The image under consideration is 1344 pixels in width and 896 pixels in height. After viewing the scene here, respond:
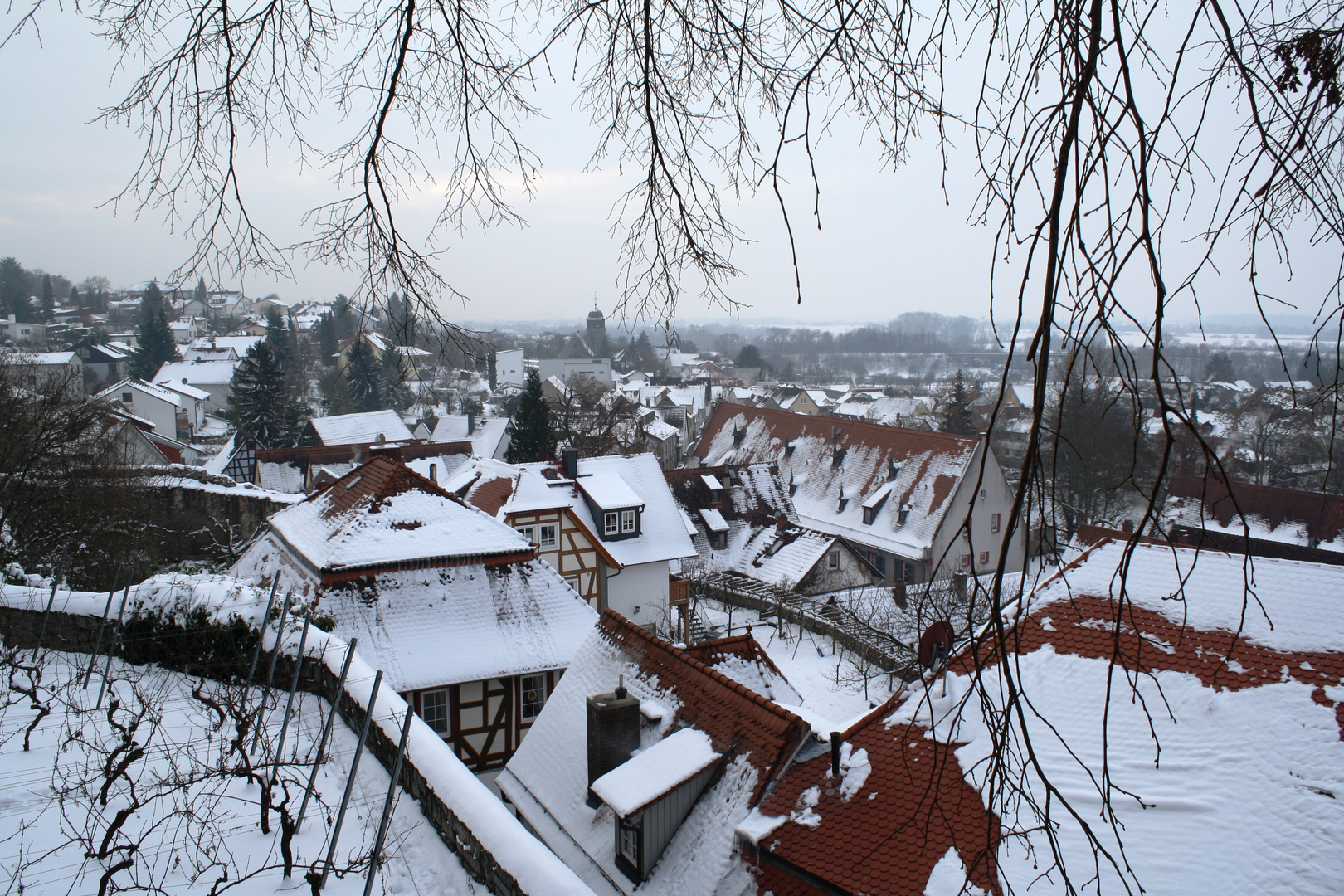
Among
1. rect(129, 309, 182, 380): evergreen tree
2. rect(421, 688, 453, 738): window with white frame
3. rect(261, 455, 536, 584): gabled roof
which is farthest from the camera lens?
rect(129, 309, 182, 380): evergreen tree

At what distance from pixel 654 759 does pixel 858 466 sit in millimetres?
21622

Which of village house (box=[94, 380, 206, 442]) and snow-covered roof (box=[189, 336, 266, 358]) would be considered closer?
village house (box=[94, 380, 206, 442])

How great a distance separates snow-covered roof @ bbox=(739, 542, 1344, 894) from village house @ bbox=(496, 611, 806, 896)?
1.63 ft

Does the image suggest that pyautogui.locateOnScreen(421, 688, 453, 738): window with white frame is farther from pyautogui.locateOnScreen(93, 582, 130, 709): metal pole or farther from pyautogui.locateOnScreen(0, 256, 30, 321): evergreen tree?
pyautogui.locateOnScreen(0, 256, 30, 321): evergreen tree

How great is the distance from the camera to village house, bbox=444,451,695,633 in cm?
1864

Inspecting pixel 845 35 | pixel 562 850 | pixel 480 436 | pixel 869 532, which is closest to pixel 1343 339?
pixel 845 35

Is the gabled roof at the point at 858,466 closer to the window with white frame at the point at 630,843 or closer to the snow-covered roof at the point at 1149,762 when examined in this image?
the snow-covered roof at the point at 1149,762

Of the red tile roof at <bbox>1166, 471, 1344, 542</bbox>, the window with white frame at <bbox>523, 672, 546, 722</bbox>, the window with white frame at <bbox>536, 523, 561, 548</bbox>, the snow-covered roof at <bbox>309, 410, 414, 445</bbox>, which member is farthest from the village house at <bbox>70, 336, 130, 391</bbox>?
the red tile roof at <bbox>1166, 471, 1344, 542</bbox>

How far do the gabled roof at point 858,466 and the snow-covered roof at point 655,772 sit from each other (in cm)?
1637

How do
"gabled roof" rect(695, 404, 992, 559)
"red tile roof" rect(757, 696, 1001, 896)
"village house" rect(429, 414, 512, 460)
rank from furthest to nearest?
"village house" rect(429, 414, 512, 460), "gabled roof" rect(695, 404, 992, 559), "red tile roof" rect(757, 696, 1001, 896)

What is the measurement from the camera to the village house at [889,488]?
24.8 meters

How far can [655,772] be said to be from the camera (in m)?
8.41

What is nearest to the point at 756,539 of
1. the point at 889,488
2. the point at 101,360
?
the point at 889,488

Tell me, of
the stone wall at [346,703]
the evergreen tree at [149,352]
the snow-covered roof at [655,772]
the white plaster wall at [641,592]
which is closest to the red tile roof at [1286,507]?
the white plaster wall at [641,592]
